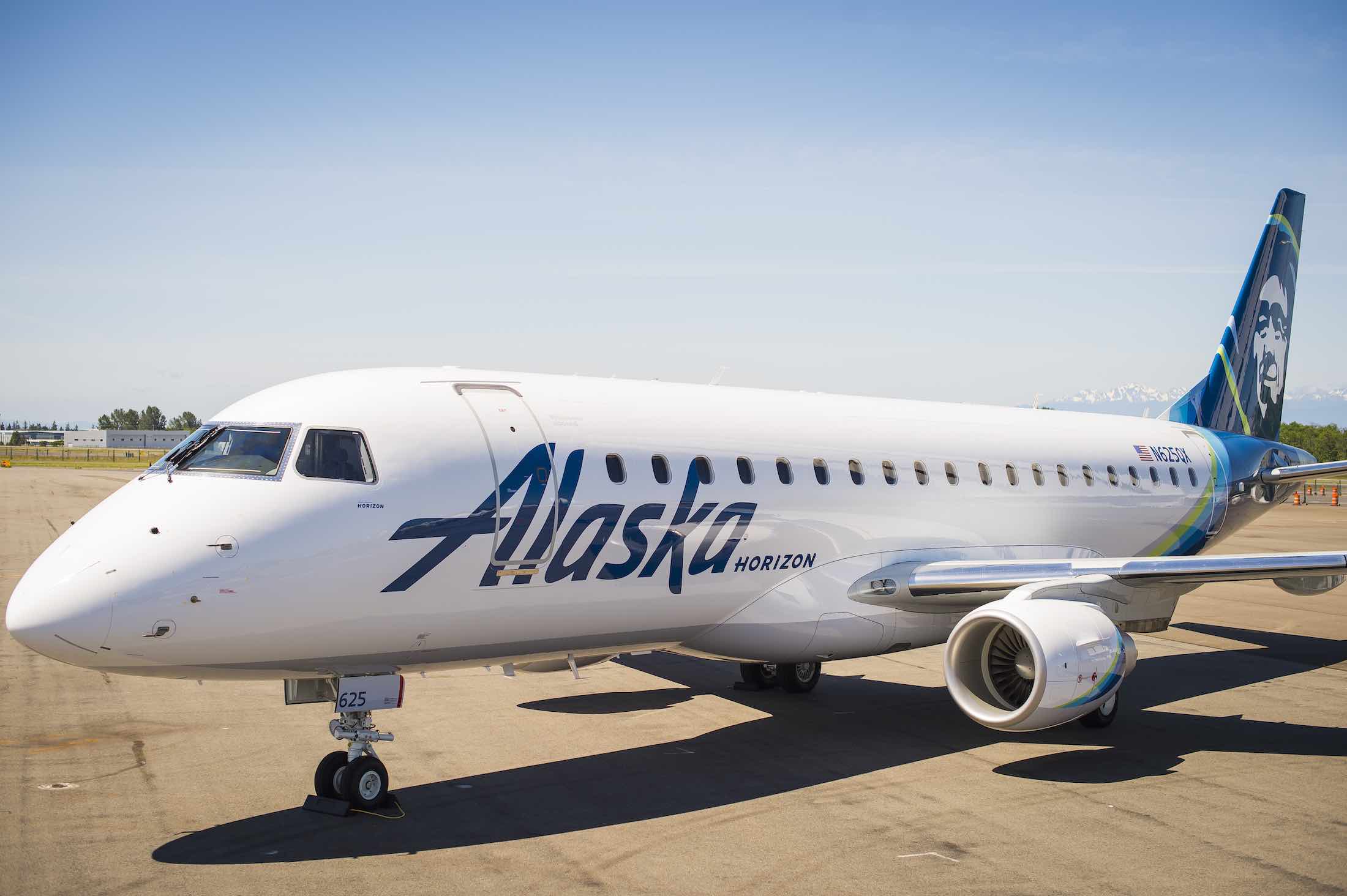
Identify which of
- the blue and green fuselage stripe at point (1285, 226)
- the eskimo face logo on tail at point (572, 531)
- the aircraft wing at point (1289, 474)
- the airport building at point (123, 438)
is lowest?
the eskimo face logo on tail at point (572, 531)

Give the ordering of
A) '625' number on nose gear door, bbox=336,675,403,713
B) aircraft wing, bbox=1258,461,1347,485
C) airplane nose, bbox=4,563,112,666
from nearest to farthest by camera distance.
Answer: airplane nose, bbox=4,563,112,666, '625' number on nose gear door, bbox=336,675,403,713, aircraft wing, bbox=1258,461,1347,485

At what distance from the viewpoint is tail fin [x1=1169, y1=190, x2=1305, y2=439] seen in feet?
66.7

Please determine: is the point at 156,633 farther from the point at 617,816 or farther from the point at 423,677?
the point at 423,677

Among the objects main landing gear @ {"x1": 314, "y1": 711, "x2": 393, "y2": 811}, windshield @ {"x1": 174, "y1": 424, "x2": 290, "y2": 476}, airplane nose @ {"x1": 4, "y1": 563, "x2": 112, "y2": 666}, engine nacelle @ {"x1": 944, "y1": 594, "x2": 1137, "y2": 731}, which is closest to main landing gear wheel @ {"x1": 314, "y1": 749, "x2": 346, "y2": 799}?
main landing gear @ {"x1": 314, "y1": 711, "x2": 393, "y2": 811}

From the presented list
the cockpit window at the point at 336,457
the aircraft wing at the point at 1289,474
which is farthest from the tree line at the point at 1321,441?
the cockpit window at the point at 336,457

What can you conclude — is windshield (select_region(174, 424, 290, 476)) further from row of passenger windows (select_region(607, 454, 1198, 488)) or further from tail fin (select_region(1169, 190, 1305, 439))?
tail fin (select_region(1169, 190, 1305, 439))

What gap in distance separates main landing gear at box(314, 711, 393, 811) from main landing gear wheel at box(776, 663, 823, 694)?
6.79 meters

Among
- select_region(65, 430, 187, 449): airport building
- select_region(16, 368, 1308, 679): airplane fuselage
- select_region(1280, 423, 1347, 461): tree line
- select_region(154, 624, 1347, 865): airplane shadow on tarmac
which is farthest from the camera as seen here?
select_region(65, 430, 187, 449): airport building

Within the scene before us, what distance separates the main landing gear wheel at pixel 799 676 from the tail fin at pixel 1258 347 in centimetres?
935

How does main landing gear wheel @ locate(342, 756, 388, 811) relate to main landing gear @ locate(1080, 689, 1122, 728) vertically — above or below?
above

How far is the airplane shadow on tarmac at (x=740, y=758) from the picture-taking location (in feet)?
30.1

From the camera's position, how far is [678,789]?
10.7m

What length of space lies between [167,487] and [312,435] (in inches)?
48.0

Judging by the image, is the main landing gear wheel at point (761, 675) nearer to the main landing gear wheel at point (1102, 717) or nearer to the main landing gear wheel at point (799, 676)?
the main landing gear wheel at point (799, 676)
